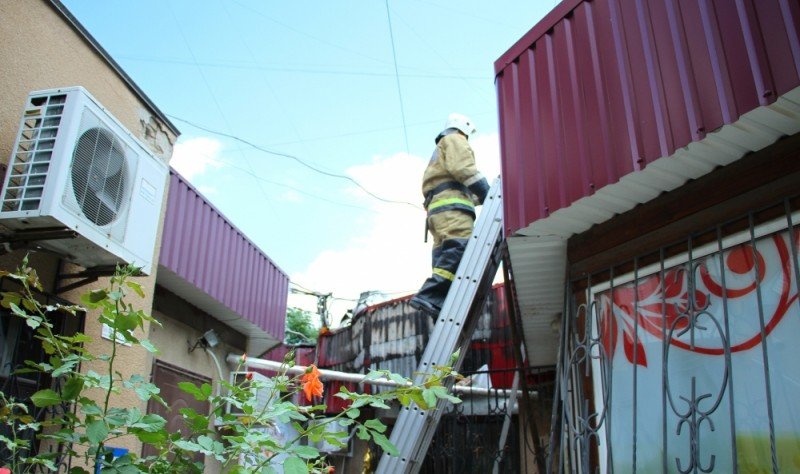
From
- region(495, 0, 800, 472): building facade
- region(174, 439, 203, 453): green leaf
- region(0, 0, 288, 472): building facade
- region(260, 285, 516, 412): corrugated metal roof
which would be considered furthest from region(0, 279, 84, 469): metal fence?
region(260, 285, 516, 412): corrugated metal roof

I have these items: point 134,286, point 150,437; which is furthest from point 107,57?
point 150,437

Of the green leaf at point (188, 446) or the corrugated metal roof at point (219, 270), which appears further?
the corrugated metal roof at point (219, 270)

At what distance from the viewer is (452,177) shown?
5434 millimetres

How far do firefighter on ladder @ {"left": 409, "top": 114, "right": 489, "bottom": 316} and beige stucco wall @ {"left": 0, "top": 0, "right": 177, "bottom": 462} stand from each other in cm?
208

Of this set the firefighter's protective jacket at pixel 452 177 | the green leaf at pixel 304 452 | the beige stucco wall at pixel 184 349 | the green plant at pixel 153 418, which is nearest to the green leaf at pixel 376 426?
the green plant at pixel 153 418

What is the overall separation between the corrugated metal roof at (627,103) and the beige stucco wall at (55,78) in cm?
223

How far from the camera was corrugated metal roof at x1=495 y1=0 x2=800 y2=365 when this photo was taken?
2270mm

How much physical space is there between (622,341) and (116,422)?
2.26 metres

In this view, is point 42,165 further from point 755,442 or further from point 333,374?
point 333,374

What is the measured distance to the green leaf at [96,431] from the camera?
6.18 ft

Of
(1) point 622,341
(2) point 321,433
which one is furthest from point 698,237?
(2) point 321,433

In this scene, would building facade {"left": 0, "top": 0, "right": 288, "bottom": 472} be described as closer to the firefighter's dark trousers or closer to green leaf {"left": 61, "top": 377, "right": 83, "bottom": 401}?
green leaf {"left": 61, "top": 377, "right": 83, "bottom": 401}

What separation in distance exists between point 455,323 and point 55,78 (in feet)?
9.38

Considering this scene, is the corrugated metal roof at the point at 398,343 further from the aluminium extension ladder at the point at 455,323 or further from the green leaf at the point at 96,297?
the green leaf at the point at 96,297
